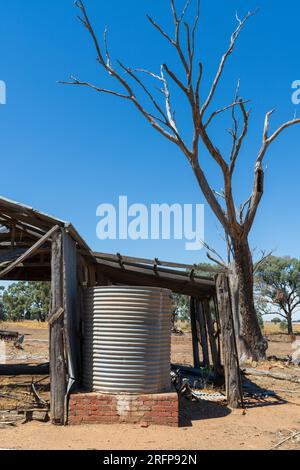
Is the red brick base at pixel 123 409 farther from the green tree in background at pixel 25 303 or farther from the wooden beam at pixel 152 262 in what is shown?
the green tree in background at pixel 25 303

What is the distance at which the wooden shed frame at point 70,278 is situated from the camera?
7.29 meters

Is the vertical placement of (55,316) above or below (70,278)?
below

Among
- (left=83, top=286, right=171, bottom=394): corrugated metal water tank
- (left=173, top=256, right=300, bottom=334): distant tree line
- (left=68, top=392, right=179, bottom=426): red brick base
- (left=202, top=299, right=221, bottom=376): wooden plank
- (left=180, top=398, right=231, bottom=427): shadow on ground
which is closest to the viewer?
(left=68, top=392, right=179, bottom=426): red brick base

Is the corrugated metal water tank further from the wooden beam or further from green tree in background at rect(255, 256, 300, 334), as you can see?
green tree in background at rect(255, 256, 300, 334)

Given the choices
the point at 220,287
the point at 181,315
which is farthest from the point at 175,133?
the point at 181,315

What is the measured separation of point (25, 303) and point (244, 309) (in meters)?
48.5

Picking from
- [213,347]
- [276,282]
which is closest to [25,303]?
[276,282]

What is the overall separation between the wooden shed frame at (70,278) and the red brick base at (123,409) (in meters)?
0.23

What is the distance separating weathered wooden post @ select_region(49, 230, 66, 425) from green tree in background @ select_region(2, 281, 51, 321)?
161 feet

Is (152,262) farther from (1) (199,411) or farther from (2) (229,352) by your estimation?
(1) (199,411)

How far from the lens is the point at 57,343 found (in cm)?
727

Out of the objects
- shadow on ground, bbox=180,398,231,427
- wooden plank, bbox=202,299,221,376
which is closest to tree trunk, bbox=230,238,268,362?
wooden plank, bbox=202,299,221,376

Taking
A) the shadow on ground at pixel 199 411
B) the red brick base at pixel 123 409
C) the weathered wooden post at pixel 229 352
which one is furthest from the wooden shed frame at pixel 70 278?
the shadow on ground at pixel 199 411

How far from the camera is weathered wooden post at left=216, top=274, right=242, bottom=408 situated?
8.80 m
